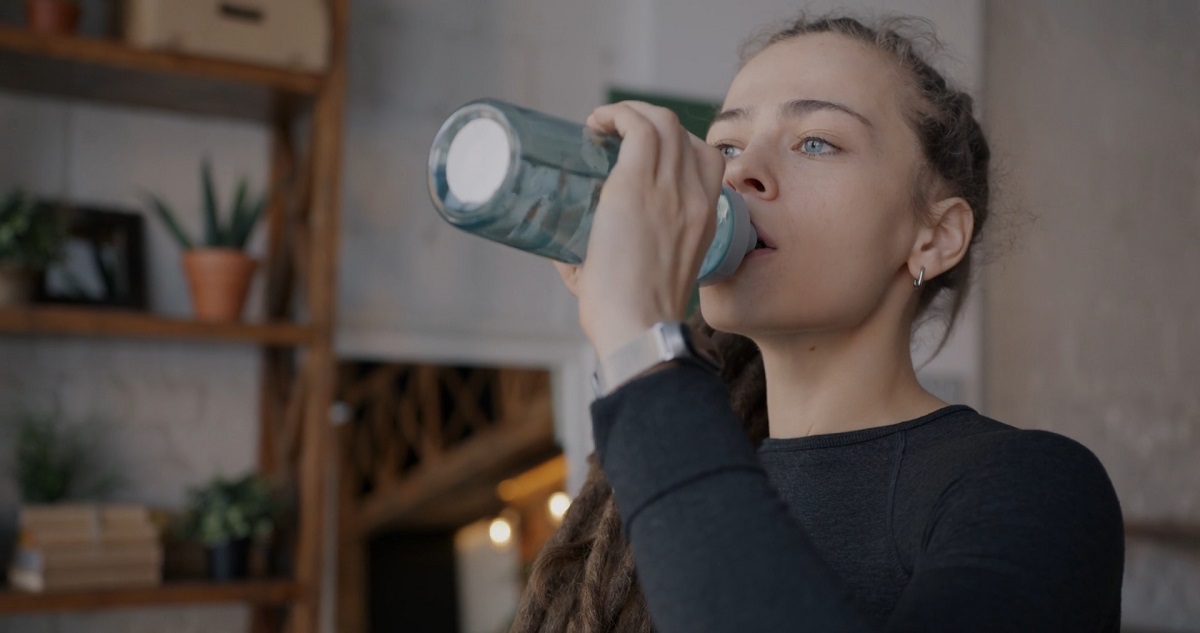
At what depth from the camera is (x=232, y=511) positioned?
2340mm

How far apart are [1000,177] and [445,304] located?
1709mm

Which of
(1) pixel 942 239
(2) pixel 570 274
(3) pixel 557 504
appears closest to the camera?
(2) pixel 570 274

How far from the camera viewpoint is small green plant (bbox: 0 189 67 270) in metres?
2.19

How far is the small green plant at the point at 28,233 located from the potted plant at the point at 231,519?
547 mm

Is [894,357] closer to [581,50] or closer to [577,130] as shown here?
[577,130]

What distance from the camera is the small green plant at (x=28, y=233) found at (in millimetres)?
2193

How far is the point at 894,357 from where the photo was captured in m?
1.04

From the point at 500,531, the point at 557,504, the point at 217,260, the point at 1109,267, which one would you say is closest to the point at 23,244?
the point at 217,260

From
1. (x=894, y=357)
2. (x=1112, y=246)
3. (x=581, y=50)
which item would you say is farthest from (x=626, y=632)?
(x=1112, y=246)

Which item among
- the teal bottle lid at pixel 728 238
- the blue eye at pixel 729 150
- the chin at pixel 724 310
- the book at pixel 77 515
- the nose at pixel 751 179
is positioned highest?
the blue eye at pixel 729 150

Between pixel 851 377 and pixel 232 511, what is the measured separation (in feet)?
5.42

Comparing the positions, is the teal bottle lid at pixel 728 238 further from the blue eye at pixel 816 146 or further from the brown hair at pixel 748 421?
the brown hair at pixel 748 421

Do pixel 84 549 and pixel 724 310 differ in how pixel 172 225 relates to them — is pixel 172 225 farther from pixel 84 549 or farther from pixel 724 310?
pixel 724 310

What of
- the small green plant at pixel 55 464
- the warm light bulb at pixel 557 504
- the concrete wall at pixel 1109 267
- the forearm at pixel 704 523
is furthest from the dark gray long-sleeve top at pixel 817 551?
the warm light bulb at pixel 557 504
